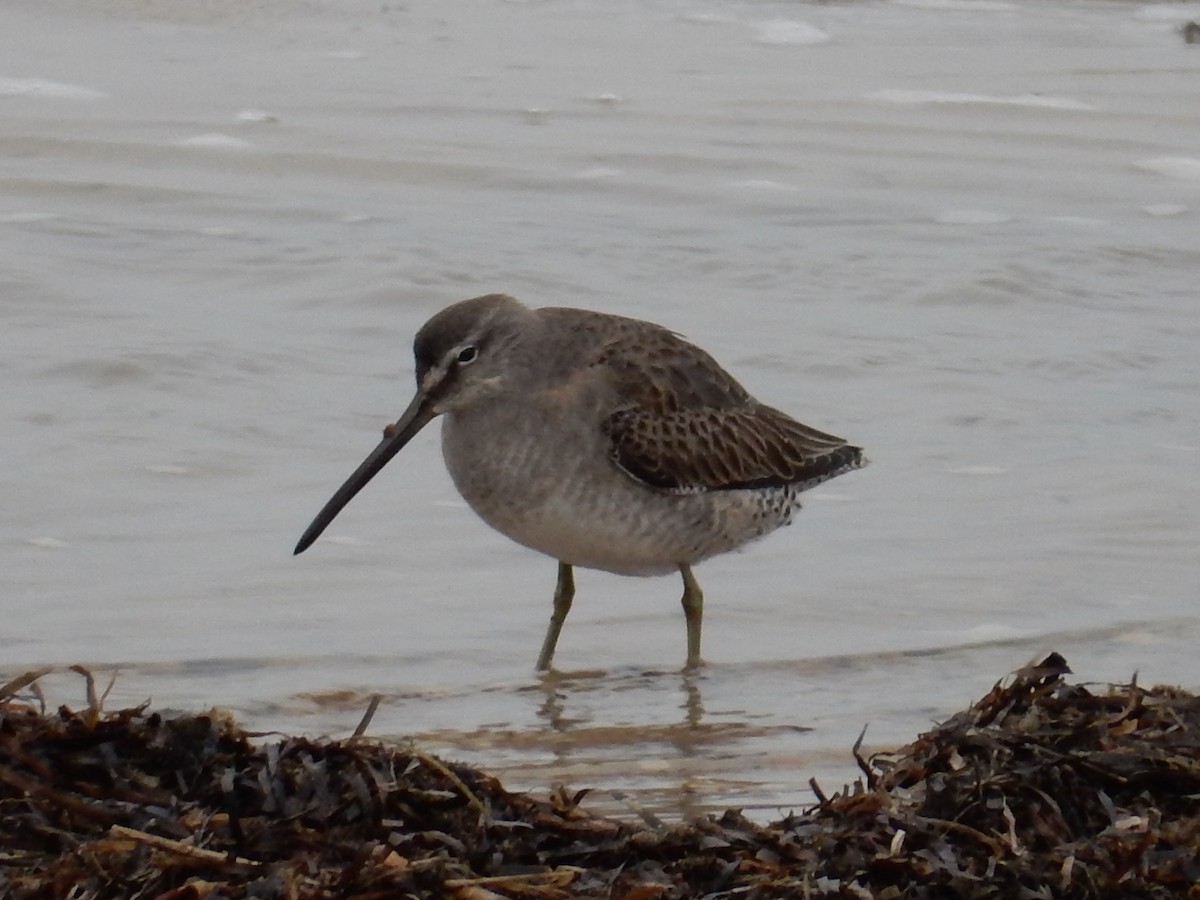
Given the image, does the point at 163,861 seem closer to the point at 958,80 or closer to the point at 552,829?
the point at 552,829

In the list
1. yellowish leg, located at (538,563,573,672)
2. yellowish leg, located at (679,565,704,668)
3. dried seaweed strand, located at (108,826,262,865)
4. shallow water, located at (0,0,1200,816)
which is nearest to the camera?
dried seaweed strand, located at (108,826,262,865)

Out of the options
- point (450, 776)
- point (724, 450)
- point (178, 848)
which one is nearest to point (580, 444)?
point (724, 450)

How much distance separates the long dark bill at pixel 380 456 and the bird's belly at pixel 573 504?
0.38ft

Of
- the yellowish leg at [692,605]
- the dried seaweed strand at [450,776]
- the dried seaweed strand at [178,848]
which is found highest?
the dried seaweed strand at [178,848]

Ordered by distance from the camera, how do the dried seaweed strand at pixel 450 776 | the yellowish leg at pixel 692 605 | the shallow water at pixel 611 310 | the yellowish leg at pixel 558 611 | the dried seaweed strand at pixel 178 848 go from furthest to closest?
the yellowish leg at pixel 692 605 < the yellowish leg at pixel 558 611 < the shallow water at pixel 611 310 < the dried seaweed strand at pixel 450 776 < the dried seaweed strand at pixel 178 848

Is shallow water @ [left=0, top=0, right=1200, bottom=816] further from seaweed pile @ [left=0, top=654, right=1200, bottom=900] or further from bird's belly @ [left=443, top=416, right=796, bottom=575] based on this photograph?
seaweed pile @ [left=0, top=654, right=1200, bottom=900]

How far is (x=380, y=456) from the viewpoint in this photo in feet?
18.8

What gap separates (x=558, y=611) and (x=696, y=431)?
0.67m

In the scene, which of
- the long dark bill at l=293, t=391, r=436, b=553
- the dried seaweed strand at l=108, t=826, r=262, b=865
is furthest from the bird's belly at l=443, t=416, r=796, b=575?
the dried seaweed strand at l=108, t=826, r=262, b=865

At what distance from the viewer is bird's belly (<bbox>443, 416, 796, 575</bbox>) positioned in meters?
5.62

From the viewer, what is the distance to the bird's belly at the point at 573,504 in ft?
18.4

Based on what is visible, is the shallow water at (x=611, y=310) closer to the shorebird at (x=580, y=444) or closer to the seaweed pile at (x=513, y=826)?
the shorebird at (x=580, y=444)

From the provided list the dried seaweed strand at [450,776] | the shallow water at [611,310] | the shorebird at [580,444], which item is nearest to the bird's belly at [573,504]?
the shorebird at [580,444]

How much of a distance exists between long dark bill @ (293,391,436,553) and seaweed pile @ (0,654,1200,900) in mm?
2076
